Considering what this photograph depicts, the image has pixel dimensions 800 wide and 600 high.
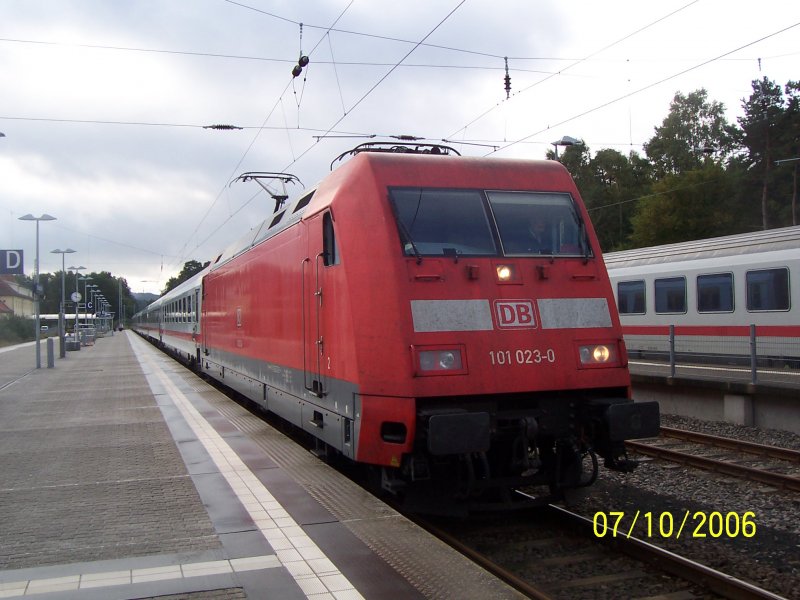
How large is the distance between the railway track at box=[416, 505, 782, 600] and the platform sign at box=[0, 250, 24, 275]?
22407 millimetres

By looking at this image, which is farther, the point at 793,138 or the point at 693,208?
the point at 693,208

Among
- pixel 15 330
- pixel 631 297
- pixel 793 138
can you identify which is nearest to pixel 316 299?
pixel 631 297

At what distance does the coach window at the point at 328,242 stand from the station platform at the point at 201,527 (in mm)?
2124

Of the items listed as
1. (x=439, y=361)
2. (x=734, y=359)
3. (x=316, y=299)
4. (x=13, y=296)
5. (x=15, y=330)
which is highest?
(x=13, y=296)

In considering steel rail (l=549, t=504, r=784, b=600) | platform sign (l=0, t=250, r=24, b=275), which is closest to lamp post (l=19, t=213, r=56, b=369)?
platform sign (l=0, t=250, r=24, b=275)

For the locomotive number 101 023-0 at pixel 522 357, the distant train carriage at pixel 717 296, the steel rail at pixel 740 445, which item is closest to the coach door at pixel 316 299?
the locomotive number 101 023-0 at pixel 522 357

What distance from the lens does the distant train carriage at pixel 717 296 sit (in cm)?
1614

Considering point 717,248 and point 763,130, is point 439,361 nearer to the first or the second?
point 717,248

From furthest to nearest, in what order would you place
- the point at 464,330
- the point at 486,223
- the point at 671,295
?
the point at 671,295, the point at 486,223, the point at 464,330

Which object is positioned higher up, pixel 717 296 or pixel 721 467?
pixel 717 296

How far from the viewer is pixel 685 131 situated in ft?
182

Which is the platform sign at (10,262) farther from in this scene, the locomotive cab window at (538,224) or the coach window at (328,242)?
the locomotive cab window at (538,224)

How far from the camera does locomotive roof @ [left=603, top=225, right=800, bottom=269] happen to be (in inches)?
661
